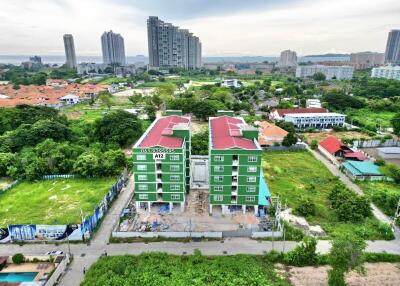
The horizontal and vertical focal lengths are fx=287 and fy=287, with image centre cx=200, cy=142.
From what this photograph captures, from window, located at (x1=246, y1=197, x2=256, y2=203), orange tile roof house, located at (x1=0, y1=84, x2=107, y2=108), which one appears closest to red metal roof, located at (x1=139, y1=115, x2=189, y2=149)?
window, located at (x1=246, y1=197, x2=256, y2=203)

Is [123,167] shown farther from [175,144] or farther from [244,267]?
[244,267]

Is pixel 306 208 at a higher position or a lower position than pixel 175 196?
lower

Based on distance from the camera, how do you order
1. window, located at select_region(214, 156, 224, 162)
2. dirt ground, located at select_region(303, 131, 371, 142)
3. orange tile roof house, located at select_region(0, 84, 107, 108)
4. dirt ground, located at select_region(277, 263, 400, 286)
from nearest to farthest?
dirt ground, located at select_region(277, 263, 400, 286) < window, located at select_region(214, 156, 224, 162) < dirt ground, located at select_region(303, 131, 371, 142) < orange tile roof house, located at select_region(0, 84, 107, 108)

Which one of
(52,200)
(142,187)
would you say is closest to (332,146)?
(142,187)

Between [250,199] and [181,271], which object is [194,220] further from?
[181,271]

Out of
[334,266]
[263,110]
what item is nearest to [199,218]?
[334,266]

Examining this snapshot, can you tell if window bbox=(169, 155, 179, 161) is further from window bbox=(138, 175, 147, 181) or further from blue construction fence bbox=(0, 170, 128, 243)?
blue construction fence bbox=(0, 170, 128, 243)

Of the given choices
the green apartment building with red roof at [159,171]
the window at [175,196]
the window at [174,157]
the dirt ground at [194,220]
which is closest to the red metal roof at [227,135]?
the window at [174,157]
